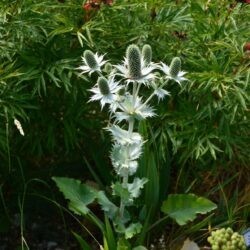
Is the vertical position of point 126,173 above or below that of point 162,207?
above

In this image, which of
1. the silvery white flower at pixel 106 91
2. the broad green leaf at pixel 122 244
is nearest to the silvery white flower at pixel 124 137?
the silvery white flower at pixel 106 91

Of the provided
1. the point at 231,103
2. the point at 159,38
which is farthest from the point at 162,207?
the point at 159,38

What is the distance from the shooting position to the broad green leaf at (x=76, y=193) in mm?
2642

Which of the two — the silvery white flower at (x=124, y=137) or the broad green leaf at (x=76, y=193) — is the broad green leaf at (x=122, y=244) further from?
the silvery white flower at (x=124, y=137)

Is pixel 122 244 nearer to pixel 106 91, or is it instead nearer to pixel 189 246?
pixel 189 246

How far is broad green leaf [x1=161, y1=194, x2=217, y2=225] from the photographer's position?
2.60 meters

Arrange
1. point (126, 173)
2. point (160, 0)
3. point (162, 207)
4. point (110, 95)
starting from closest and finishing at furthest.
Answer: point (110, 95) → point (126, 173) → point (162, 207) → point (160, 0)

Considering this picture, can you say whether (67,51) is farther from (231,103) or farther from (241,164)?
(241,164)

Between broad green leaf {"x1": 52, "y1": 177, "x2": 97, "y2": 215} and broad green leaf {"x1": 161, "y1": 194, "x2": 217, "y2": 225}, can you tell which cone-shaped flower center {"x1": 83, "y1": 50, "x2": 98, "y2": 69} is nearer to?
broad green leaf {"x1": 52, "y1": 177, "x2": 97, "y2": 215}

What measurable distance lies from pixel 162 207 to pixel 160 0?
876 millimetres

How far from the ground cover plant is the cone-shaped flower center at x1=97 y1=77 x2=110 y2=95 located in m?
0.31

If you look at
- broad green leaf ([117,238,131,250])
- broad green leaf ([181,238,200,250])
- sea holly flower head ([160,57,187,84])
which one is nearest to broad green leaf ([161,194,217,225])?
broad green leaf ([181,238,200,250])

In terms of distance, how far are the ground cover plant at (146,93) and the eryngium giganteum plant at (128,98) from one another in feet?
0.74

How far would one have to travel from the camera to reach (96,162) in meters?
2.96
